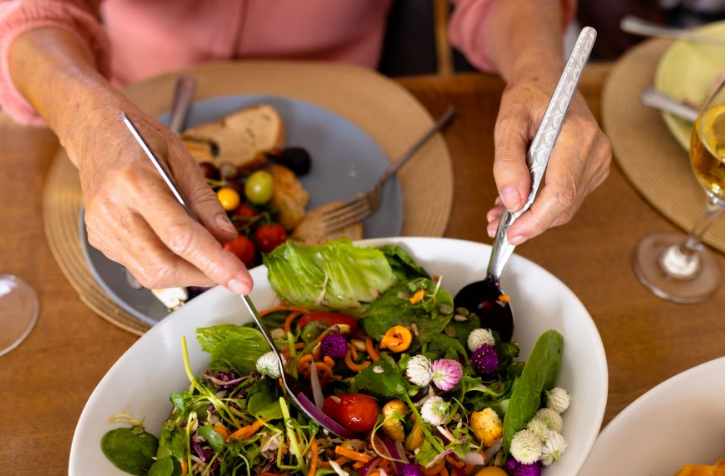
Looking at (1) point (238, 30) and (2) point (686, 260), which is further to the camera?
(1) point (238, 30)

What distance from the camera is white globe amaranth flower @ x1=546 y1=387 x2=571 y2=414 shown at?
79 centimetres

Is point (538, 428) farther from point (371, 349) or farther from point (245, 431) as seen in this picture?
point (245, 431)

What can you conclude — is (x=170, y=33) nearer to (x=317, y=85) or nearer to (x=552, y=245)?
(x=317, y=85)

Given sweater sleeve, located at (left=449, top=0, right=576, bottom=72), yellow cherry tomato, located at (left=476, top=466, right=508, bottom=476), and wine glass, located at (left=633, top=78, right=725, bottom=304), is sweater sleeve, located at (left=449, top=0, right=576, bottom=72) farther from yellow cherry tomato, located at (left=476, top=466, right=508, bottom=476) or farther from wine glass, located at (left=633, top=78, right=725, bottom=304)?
yellow cherry tomato, located at (left=476, top=466, right=508, bottom=476)

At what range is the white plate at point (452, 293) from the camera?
2.44 ft

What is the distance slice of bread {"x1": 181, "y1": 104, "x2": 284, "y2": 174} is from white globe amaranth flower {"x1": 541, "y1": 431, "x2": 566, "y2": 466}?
841mm

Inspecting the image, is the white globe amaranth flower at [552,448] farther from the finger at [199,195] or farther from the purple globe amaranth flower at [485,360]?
the finger at [199,195]

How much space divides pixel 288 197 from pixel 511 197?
1.84ft

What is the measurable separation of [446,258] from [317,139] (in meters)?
0.54

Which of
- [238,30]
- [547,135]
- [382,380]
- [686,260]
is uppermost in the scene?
[547,135]

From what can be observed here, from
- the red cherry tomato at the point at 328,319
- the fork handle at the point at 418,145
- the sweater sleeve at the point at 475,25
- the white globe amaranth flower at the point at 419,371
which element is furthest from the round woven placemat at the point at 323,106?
Result: the white globe amaranth flower at the point at 419,371

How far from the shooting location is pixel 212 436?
779 millimetres

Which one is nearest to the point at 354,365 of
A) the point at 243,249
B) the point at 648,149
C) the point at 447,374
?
the point at 447,374

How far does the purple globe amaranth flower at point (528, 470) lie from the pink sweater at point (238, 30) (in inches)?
41.0
